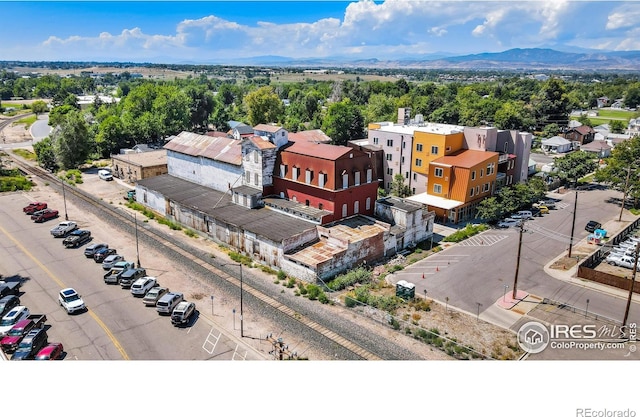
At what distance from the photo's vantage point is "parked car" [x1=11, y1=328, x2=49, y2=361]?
28.4 m

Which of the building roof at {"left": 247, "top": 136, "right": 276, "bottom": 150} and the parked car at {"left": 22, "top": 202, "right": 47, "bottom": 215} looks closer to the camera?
the building roof at {"left": 247, "top": 136, "right": 276, "bottom": 150}

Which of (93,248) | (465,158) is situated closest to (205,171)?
(93,248)

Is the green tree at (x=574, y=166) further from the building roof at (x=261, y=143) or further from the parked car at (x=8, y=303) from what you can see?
the parked car at (x=8, y=303)

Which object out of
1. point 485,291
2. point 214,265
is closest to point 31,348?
point 214,265

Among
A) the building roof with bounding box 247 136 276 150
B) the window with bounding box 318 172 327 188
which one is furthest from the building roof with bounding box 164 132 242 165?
the window with bounding box 318 172 327 188

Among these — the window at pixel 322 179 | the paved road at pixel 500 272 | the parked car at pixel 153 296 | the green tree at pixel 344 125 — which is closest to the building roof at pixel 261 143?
the window at pixel 322 179

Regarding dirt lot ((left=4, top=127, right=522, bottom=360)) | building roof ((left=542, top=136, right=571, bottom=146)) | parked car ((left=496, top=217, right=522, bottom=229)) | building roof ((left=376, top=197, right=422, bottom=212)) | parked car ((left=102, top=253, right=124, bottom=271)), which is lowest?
dirt lot ((left=4, top=127, right=522, bottom=360))

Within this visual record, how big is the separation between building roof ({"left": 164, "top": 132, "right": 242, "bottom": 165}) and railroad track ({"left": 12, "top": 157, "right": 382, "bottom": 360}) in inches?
476

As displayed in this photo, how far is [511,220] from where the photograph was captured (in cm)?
5684

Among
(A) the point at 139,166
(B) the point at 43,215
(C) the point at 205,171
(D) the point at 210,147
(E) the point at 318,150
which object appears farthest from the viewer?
(A) the point at 139,166

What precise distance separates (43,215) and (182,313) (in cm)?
3425

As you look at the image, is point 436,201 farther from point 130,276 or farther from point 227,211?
point 130,276

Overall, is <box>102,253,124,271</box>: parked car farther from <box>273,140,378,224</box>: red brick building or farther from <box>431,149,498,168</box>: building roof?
<box>431,149,498,168</box>: building roof

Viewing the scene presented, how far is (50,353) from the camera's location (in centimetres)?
2870
